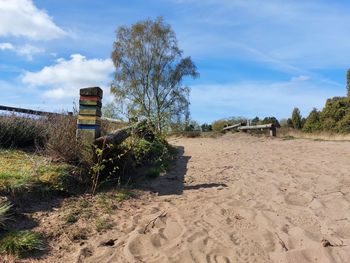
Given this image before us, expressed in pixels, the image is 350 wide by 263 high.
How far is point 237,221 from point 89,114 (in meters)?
3.15

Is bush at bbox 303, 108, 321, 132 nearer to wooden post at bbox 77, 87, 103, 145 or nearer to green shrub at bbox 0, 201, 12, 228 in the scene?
wooden post at bbox 77, 87, 103, 145

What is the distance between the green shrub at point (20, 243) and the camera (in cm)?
439

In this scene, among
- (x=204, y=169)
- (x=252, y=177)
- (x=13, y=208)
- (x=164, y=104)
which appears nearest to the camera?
(x=13, y=208)

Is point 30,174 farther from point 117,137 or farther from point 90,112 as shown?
point 117,137

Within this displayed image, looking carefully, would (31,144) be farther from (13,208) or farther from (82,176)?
(13,208)

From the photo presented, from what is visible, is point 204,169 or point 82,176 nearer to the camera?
point 82,176

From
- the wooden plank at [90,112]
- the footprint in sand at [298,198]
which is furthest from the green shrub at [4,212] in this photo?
the footprint in sand at [298,198]

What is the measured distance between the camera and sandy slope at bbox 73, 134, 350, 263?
4.54 metres

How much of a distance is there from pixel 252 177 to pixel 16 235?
4.55 meters

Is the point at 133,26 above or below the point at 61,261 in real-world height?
above

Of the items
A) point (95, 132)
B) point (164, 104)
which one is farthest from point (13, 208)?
point (164, 104)

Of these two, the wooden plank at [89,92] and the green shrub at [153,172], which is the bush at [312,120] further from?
the wooden plank at [89,92]

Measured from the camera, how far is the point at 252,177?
8.04 metres

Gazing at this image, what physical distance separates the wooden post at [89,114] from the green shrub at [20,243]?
2.67m
